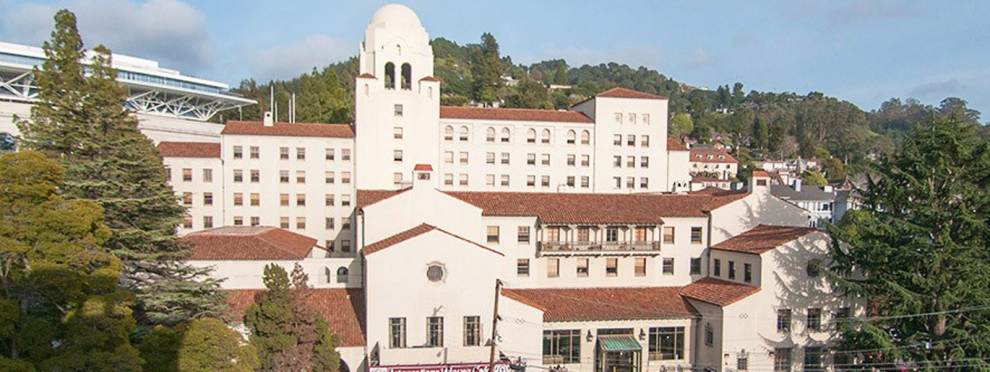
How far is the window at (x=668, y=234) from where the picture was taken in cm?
3269

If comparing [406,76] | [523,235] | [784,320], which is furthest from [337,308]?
[406,76]

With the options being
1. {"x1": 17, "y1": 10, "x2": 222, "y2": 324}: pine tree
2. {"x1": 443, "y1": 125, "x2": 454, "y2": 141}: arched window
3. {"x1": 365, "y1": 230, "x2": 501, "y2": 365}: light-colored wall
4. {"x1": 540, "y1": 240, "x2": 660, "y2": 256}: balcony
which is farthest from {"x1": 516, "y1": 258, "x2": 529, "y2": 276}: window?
{"x1": 443, "y1": 125, "x2": 454, "y2": 141}: arched window

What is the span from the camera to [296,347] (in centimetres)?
2238

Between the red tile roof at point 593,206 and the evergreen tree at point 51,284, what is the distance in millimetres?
18606

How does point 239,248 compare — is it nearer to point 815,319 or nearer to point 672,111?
point 815,319

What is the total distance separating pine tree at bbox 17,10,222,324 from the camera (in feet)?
66.2

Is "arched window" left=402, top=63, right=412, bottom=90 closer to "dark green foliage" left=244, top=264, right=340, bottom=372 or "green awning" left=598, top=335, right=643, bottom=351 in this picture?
"dark green foliage" left=244, top=264, right=340, bottom=372

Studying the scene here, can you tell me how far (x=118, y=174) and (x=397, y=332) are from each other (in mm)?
12405

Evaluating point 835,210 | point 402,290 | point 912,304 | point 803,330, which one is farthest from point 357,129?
point 835,210

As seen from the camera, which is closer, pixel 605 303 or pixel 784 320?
pixel 784 320

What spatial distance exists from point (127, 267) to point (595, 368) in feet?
67.1

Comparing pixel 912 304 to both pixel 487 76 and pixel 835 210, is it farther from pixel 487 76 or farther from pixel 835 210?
pixel 487 76

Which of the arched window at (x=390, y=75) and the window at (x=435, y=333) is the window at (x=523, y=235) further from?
the arched window at (x=390, y=75)

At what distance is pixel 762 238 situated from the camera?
3045cm
